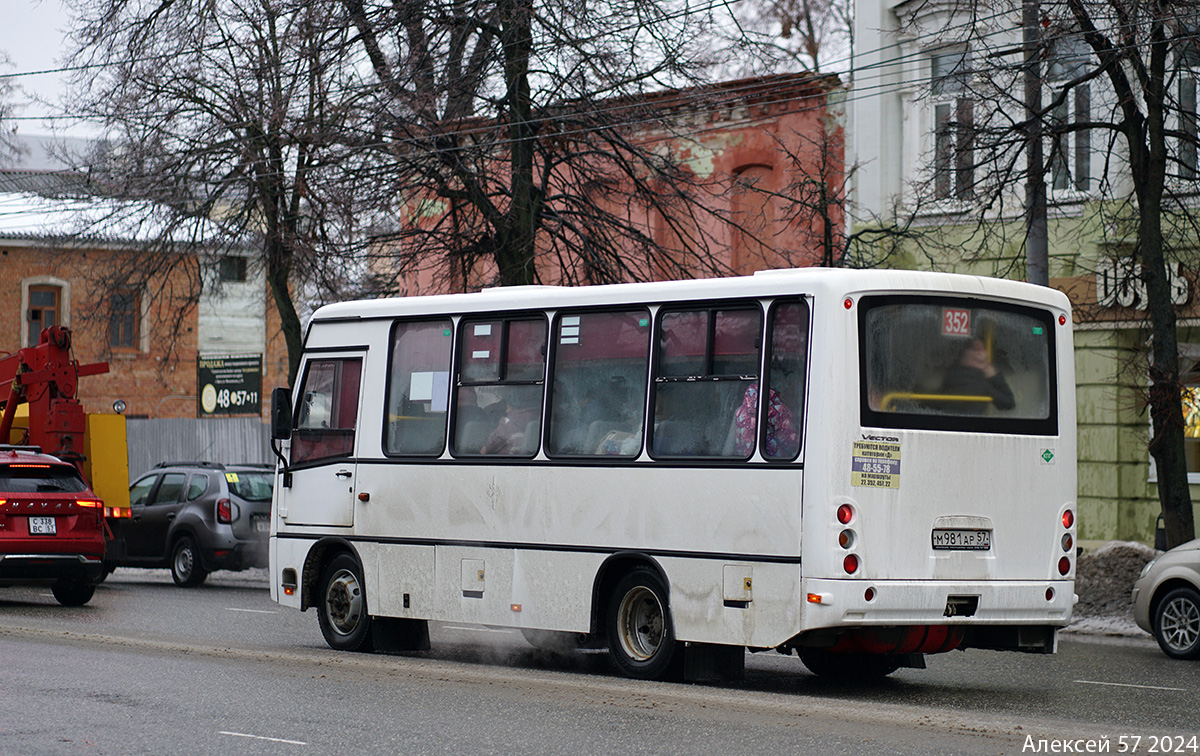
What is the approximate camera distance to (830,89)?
27234 mm

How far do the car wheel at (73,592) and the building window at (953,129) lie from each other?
11094 mm

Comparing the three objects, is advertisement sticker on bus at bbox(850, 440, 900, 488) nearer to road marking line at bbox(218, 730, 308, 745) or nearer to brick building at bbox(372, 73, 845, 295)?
road marking line at bbox(218, 730, 308, 745)

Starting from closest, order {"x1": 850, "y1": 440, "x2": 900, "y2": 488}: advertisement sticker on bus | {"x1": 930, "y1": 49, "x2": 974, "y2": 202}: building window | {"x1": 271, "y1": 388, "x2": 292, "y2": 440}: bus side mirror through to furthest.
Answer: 1. {"x1": 850, "y1": 440, "x2": 900, "y2": 488}: advertisement sticker on bus
2. {"x1": 271, "y1": 388, "x2": 292, "y2": 440}: bus side mirror
3. {"x1": 930, "y1": 49, "x2": 974, "y2": 202}: building window

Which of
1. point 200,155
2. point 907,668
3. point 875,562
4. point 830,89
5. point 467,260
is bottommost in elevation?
point 907,668

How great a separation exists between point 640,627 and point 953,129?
10.9 metres

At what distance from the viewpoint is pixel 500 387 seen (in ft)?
42.2

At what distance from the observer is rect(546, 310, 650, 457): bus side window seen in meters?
11.9

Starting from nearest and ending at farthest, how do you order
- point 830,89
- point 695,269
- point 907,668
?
point 907,668
point 695,269
point 830,89

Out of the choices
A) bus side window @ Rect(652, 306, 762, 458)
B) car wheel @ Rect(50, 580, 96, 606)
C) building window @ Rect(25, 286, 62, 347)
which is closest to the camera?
bus side window @ Rect(652, 306, 762, 458)

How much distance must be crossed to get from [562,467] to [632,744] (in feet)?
12.7

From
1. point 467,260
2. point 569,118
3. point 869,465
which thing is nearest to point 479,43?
point 569,118

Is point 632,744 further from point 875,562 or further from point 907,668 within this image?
point 907,668

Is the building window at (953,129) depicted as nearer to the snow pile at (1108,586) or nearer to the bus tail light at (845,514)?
the snow pile at (1108,586)

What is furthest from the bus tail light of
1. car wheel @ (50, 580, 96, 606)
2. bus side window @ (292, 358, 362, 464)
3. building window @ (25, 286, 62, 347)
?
building window @ (25, 286, 62, 347)
